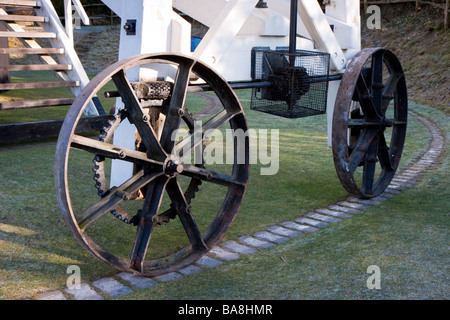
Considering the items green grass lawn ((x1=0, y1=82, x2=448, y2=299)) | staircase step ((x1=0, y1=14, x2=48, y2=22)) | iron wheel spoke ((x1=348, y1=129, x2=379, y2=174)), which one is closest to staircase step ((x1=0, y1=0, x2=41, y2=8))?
staircase step ((x1=0, y1=14, x2=48, y2=22))

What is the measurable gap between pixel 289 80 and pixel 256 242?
1.51m

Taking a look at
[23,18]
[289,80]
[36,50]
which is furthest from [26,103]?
[289,80]

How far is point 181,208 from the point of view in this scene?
3.59m

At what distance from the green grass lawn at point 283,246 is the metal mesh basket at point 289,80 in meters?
0.86

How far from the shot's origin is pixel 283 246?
4000mm

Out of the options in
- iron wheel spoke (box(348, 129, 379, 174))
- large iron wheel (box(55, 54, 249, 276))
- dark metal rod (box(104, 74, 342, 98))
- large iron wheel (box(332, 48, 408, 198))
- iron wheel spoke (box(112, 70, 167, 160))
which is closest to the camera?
large iron wheel (box(55, 54, 249, 276))

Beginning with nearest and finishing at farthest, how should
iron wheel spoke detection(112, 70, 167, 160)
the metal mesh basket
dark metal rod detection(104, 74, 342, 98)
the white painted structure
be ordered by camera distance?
iron wheel spoke detection(112, 70, 167, 160), dark metal rod detection(104, 74, 342, 98), the white painted structure, the metal mesh basket

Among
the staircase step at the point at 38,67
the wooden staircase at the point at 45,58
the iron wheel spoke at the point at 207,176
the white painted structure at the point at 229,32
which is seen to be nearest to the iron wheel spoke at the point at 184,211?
the iron wheel spoke at the point at 207,176

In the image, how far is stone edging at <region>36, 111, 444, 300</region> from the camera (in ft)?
10.6

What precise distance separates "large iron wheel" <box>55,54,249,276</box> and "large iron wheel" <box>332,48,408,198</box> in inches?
44.7

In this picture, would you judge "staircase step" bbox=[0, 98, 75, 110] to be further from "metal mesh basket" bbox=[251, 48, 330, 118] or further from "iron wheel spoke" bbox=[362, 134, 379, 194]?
"iron wheel spoke" bbox=[362, 134, 379, 194]

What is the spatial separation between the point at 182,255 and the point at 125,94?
3.67ft

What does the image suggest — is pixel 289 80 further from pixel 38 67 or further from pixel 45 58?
pixel 45 58

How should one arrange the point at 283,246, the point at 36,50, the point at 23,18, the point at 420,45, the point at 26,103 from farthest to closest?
the point at 420,45, the point at 23,18, the point at 36,50, the point at 26,103, the point at 283,246
